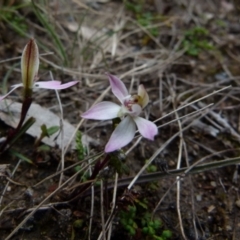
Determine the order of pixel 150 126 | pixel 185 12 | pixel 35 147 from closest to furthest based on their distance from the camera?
pixel 150 126 → pixel 35 147 → pixel 185 12

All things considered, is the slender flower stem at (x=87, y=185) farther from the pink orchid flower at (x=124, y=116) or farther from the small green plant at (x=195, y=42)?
the small green plant at (x=195, y=42)

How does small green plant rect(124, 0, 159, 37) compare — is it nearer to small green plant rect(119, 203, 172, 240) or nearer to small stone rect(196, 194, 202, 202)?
small stone rect(196, 194, 202, 202)

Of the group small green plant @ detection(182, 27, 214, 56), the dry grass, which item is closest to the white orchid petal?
the dry grass

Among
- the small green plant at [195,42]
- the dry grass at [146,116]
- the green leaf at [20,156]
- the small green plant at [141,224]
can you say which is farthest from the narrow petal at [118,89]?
the small green plant at [195,42]

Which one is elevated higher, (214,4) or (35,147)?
(35,147)

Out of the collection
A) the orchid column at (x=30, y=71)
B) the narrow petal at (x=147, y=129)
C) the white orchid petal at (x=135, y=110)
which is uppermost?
the orchid column at (x=30, y=71)

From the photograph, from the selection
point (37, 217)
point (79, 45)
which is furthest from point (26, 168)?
point (79, 45)

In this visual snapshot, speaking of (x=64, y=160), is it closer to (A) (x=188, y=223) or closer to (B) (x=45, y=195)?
(B) (x=45, y=195)
